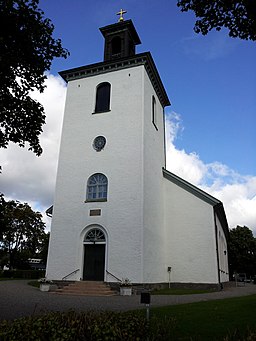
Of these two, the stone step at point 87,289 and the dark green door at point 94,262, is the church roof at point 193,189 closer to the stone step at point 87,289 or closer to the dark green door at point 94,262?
the dark green door at point 94,262

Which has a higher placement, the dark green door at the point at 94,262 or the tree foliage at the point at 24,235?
the tree foliage at the point at 24,235

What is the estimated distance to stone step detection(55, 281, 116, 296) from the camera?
16.0 m

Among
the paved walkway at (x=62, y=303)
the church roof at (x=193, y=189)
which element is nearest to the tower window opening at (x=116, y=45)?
the church roof at (x=193, y=189)

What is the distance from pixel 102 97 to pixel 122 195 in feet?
27.4

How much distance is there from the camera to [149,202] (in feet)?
64.2

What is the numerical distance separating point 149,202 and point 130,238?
110 inches

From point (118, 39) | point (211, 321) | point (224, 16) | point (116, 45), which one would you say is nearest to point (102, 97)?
point (116, 45)

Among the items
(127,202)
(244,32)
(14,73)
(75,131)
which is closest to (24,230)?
(75,131)

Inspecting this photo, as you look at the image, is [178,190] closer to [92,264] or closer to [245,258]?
[92,264]

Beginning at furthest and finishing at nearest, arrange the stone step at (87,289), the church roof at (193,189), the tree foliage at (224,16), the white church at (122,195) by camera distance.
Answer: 1. the church roof at (193,189)
2. the white church at (122,195)
3. the stone step at (87,289)
4. the tree foliage at (224,16)

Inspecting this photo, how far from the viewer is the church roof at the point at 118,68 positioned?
22.3m

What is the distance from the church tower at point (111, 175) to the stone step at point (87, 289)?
3.13ft

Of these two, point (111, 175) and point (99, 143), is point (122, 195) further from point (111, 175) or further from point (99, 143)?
point (99, 143)

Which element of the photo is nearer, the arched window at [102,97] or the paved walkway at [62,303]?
the paved walkway at [62,303]
